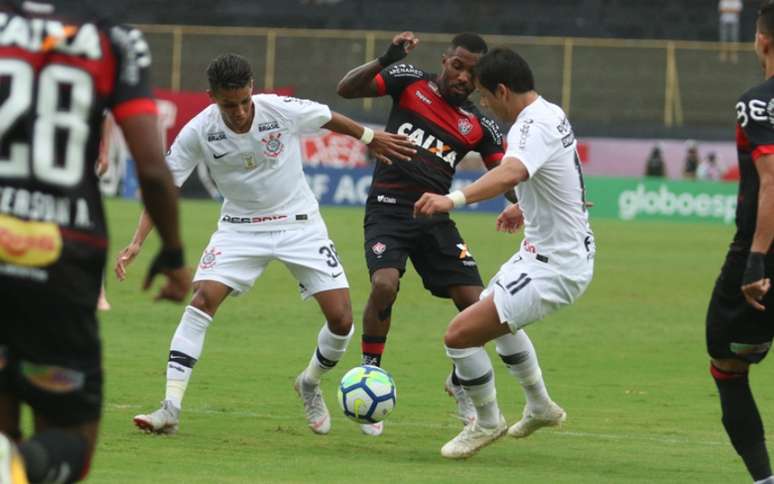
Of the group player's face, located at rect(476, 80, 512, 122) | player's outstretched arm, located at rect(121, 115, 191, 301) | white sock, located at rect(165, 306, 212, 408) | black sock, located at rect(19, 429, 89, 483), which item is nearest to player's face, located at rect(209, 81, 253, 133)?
white sock, located at rect(165, 306, 212, 408)

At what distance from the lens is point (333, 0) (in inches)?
1687

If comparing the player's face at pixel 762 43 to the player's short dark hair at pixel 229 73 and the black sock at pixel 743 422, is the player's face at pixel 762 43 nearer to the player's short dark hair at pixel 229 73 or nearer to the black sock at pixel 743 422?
the black sock at pixel 743 422

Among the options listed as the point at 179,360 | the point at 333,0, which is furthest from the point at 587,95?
the point at 179,360

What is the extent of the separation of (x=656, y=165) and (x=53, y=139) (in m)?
34.8

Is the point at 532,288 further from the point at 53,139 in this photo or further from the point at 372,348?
the point at 53,139

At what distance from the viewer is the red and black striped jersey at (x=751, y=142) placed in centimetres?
677

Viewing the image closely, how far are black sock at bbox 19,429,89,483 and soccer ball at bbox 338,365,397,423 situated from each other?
12.8ft

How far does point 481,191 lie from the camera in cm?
725

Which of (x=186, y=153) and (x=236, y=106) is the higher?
(x=236, y=106)

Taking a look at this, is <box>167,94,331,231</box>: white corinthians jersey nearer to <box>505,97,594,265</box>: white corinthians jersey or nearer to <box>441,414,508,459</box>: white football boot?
<box>505,97,594,265</box>: white corinthians jersey

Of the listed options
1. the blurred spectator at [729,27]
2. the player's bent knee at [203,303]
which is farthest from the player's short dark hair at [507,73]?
the blurred spectator at [729,27]

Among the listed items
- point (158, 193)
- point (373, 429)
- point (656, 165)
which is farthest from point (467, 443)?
point (656, 165)

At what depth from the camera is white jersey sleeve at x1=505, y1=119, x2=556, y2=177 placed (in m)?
7.56

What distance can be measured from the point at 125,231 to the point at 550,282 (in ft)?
60.3
